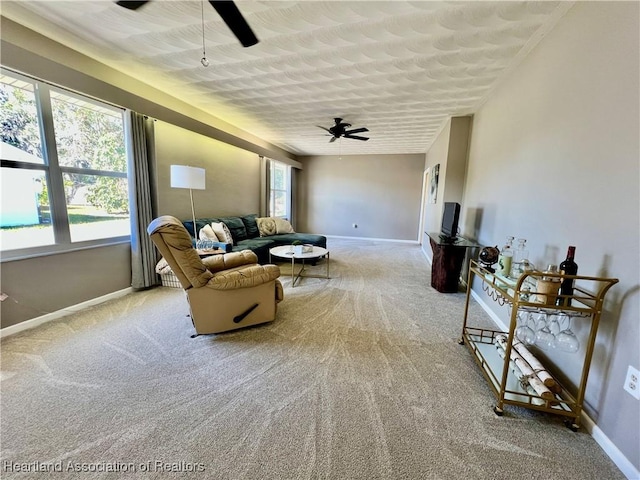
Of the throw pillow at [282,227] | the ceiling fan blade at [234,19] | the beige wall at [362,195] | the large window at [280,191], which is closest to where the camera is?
the ceiling fan blade at [234,19]

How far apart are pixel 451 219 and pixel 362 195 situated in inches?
171

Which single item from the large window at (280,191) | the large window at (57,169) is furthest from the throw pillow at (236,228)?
the large window at (280,191)

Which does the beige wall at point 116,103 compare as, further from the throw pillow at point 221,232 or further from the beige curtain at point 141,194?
the throw pillow at point 221,232

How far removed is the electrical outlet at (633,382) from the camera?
1.19m

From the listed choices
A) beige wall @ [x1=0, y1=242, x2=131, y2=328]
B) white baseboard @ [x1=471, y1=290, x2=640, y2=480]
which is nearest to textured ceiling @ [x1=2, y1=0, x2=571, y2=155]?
beige wall @ [x1=0, y1=242, x2=131, y2=328]

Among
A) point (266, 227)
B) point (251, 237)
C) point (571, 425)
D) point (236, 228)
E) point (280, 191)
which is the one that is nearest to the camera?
point (571, 425)

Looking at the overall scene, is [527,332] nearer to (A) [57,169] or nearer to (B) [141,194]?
(B) [141,194]

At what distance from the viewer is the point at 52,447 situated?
1.27m

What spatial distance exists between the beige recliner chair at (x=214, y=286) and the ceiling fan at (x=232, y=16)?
1.35 metres

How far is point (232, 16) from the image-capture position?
148 cm

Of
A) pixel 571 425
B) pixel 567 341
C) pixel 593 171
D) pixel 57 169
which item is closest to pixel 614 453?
pixel 571 425

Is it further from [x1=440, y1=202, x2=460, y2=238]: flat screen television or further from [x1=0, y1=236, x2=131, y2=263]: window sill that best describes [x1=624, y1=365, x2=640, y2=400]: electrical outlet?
[x1=0, y1=236, x2=131, y2=263]: window sill

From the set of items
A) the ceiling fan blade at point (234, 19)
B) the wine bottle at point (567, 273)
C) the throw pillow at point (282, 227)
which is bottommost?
the throw pillow at point (282, 227)

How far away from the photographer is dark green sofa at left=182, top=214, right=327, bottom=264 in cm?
428
